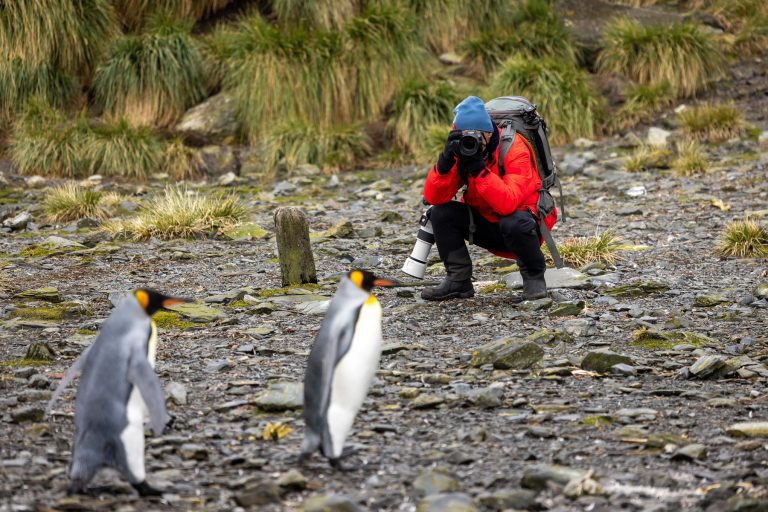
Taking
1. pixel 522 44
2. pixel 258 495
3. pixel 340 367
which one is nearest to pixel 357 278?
pixel 340 367

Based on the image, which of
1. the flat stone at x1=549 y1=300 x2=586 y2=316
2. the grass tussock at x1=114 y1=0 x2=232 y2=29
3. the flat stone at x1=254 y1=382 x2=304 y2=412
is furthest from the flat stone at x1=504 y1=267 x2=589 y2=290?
the grass tussock at x1=114 y1=0 x2=232 y2=29

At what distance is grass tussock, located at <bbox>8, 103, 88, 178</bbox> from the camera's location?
34.3 ft

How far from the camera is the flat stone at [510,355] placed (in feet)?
13.5

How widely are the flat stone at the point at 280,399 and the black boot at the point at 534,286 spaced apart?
77.5 inches

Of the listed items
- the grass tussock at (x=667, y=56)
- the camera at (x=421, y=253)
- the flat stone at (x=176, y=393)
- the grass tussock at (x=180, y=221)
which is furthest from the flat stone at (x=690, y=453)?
the grass tussock at (x=667, y=56)

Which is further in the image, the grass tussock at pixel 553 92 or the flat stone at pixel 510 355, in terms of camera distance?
the grass tussock at pixel 553 92

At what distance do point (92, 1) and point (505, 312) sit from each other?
814 cm

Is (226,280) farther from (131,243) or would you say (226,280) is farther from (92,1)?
(92,1)

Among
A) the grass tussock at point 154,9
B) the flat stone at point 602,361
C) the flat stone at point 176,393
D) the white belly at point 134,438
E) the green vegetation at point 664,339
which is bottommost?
the green vegetation at point 664,339

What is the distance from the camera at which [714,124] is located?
1030 centimetres

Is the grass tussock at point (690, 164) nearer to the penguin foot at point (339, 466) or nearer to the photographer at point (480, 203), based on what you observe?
the photographer at point (480, 203)

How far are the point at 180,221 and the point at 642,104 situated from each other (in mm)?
5693

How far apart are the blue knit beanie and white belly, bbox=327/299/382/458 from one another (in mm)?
1776

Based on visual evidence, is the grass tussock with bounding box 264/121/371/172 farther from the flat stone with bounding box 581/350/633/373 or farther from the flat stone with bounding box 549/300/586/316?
the flat stone with bounding box 581/350/633/373
